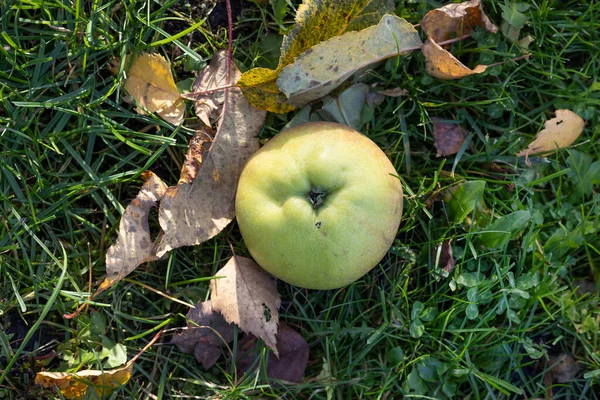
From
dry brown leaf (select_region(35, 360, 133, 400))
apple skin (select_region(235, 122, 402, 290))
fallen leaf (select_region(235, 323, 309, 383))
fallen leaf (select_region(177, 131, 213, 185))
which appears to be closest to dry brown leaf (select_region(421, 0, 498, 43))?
apple skin (select_region(235, 122, 402, 290))

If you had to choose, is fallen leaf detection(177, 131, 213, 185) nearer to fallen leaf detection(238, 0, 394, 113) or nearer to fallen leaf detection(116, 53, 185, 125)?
fallen leaf detection(116, 53, 185, 125)

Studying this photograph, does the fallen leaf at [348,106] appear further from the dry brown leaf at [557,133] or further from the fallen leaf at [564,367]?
the fallen leaf at [564,367]

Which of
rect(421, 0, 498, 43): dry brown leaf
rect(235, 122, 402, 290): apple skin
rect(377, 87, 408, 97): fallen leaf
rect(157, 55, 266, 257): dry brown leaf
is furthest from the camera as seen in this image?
rect(377, 87, 408, 97): fallen leaf

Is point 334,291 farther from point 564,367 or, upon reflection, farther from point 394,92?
point 564,367

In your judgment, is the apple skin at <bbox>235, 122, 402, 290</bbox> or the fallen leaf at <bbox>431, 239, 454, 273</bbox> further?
the fallen leaf at <bbox>431, 239, 454, 273</bbox>

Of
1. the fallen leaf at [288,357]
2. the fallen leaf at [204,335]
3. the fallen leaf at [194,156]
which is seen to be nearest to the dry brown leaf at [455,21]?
the fallen leaf at [194,156]

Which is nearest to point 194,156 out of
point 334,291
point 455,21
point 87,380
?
point 334,291

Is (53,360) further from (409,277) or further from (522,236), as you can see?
(522,236)
